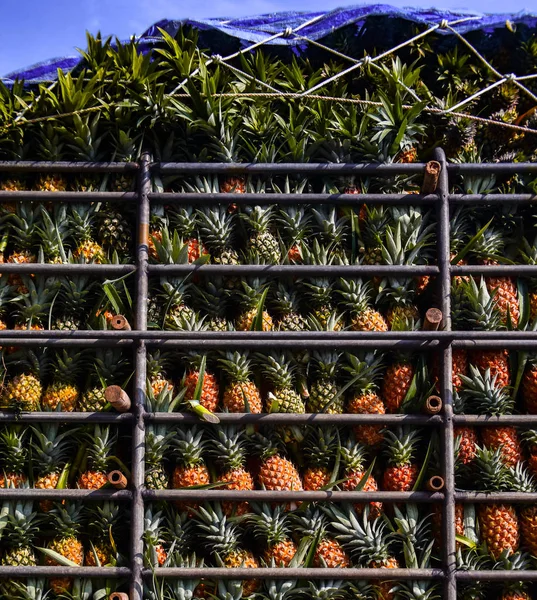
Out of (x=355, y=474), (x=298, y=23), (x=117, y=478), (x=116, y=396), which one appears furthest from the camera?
(x=298, y=23)

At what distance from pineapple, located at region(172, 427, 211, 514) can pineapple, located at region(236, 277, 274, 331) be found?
523mm

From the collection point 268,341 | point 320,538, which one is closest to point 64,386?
point 268,341

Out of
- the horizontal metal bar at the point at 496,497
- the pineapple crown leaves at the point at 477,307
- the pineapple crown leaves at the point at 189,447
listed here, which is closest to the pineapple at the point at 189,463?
the pineapple crown leaves at the point at 189,447

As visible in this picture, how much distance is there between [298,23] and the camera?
317 cm

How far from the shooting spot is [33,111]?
113 inches

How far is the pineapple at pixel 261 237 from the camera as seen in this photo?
2.79 m

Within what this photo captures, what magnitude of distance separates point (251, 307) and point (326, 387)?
50 cm

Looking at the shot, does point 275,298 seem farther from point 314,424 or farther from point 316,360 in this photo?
point 314,424

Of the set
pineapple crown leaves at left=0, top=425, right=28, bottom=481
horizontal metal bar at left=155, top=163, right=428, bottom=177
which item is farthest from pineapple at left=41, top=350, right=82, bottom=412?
horizontal metal bar at left=155, top=163, right=428, bottom=177

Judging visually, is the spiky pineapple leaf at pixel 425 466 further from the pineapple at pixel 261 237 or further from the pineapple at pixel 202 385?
the pineapple at pixel 261 237

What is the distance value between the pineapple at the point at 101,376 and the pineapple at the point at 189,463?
1.22 ft

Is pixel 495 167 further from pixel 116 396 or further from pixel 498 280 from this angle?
pixel 116 396

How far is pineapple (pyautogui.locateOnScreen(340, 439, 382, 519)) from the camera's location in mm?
2641

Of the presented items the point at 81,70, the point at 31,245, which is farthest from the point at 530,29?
the point at 31,245
